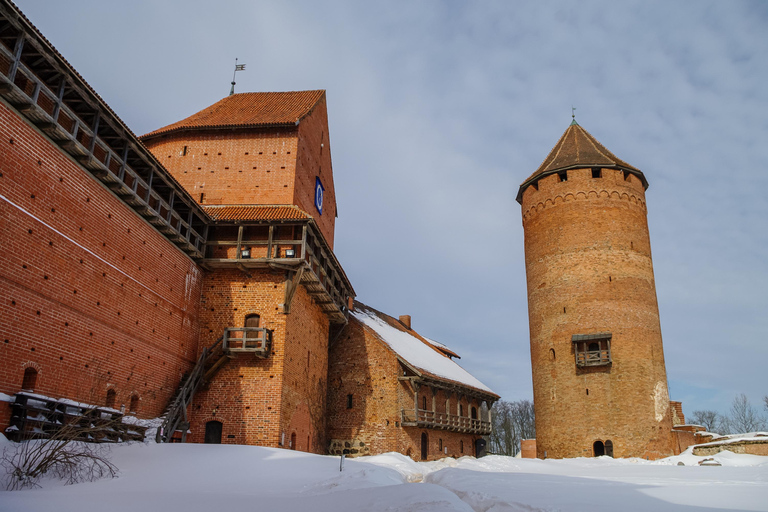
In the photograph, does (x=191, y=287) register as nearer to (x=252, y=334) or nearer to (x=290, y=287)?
(x=252, y=334)

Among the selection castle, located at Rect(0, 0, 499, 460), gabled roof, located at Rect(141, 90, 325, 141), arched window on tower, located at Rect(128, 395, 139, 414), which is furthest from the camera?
gabled roof, located at Rect(141, 90, 325, 141)

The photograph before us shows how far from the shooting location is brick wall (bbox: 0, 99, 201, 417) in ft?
40.3

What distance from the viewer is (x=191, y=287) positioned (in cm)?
1967

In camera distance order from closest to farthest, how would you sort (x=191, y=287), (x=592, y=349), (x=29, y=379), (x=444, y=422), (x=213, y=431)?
1. (x=29, y=379)
2. (x=213, y=431)
3. (x=191, y=287)
4. (x=444, y=422)
5. (x=592, y=349)

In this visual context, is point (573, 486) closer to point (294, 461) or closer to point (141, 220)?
point (294, 461)

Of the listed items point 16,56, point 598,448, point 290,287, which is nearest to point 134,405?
point 290,287

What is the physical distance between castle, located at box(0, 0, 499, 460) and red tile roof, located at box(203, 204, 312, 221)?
4.8 inches

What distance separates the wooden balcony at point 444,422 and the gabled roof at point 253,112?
13.2m

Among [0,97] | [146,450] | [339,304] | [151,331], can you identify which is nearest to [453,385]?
[339,304]

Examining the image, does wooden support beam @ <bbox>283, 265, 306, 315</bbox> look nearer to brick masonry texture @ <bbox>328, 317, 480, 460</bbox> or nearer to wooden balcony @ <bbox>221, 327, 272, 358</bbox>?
wooden balcony @ <bbox>221, 327, 272, 358</bbox>

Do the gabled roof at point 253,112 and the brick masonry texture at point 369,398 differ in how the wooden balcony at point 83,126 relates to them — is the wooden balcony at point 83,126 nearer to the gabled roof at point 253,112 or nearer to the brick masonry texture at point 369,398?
the gabled roof at point 253,112

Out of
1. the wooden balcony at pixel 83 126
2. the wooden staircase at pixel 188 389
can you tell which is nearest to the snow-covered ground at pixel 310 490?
the wooden staircase at pixel 188 389

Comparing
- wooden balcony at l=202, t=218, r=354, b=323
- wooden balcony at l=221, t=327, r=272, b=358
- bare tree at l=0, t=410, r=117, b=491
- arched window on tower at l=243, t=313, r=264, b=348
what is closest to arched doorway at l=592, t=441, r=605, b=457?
wooden balcony at l=202, t=218, r=354, b=323

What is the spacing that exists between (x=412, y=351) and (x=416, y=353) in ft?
1.26
